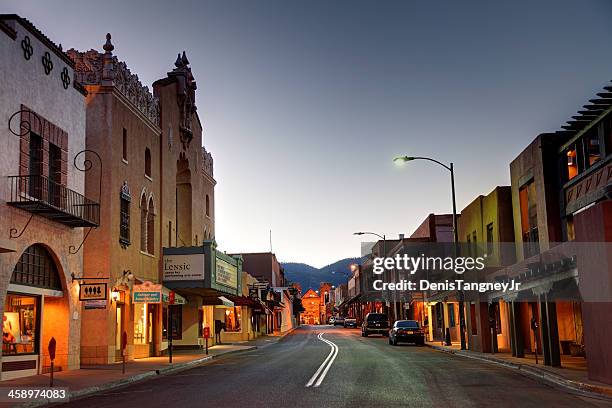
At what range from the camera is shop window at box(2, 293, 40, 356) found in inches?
832

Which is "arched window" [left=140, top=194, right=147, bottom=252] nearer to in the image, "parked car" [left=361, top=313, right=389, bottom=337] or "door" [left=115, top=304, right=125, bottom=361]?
"door" [left=115, top=304, right=125, bottom=361]

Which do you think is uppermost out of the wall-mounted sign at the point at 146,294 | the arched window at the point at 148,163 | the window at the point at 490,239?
the arched window at the point at 148,163

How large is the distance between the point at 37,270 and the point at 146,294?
5.65 meters

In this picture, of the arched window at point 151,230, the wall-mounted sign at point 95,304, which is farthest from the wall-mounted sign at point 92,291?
the arched window at point 151,230

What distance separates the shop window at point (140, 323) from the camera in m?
31.0

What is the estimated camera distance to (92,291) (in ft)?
79.7

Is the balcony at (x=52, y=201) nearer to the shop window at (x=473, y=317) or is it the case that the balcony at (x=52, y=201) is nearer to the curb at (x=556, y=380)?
the curb at (x=556, y=380)

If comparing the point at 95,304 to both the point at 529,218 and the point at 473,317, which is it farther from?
the point at 473,317

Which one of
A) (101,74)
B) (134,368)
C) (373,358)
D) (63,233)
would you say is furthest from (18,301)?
(373,358)

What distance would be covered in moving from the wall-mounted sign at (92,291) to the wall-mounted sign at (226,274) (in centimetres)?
1275

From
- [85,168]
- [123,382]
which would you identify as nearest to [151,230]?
[85,168]

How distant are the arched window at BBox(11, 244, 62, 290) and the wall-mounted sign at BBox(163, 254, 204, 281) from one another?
11.0 meters

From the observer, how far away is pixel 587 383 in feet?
55.9

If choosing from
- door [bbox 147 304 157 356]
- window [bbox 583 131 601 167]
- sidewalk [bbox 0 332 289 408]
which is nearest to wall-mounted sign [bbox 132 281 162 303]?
sidewalk [bbox 0 332 289 408]
